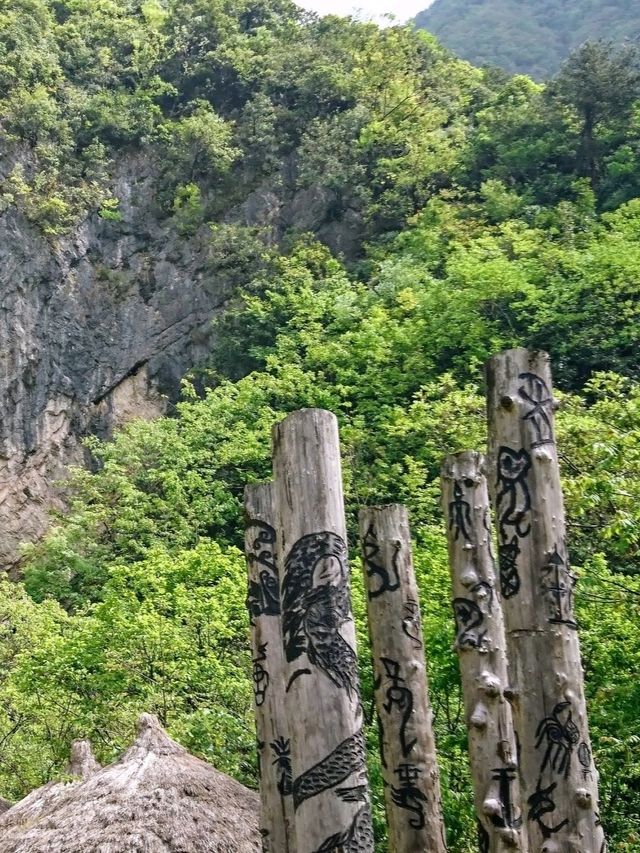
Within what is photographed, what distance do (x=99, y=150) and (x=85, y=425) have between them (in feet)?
25.3

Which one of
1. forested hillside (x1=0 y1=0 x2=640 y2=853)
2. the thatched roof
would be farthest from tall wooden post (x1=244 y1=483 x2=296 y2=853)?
forested hillside (x1=0 y1=0 x2=640 y2=853)

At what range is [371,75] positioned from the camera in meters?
28.0

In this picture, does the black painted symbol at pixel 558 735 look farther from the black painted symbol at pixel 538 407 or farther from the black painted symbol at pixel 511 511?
the black painted symbol at pixel 538 407

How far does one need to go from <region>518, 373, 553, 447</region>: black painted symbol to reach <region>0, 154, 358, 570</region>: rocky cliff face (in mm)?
18610

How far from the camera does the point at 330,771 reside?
12.2 ft

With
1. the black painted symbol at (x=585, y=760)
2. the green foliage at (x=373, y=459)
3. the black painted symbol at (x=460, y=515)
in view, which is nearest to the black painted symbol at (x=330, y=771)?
the black painted symbol at (x=585, y=760)

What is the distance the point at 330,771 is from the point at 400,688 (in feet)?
5.96

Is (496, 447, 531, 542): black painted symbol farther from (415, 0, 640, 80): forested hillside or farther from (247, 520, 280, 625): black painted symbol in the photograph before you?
(415, 0, 640, 80): forested hillside

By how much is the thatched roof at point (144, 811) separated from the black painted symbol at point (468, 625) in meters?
2.16

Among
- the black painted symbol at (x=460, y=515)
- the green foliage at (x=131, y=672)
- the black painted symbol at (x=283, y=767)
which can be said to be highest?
the green foliage at (x=131, y=672)

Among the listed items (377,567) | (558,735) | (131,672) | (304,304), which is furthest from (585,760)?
(304,304)

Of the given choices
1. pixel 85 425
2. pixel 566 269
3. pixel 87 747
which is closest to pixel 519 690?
pixel 87 747

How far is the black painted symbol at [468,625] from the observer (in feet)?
17.4

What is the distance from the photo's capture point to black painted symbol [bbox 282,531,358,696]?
12.8 feet
